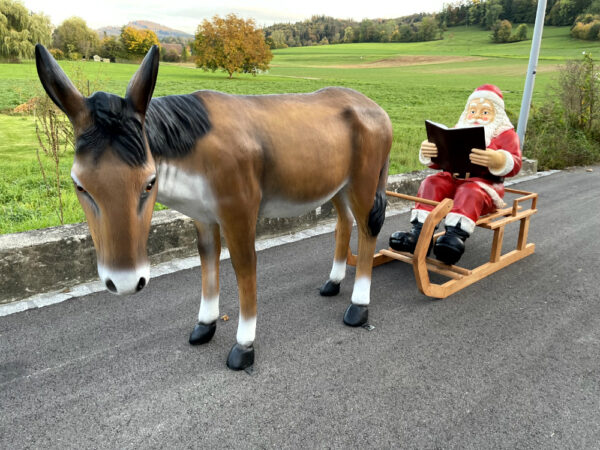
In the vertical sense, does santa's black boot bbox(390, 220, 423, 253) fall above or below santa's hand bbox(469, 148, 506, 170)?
below

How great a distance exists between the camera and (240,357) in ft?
8.05

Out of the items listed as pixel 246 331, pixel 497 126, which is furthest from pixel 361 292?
pixel 497 126

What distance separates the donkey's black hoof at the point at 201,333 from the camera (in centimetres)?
268

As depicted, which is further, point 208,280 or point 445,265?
point 445,265

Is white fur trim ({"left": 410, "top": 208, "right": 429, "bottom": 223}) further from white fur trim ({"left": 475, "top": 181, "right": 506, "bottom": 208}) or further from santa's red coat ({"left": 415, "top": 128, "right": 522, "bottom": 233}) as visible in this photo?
white fur trim ({"left": 475, "top": 181, "right": 506, "bottom": 208})

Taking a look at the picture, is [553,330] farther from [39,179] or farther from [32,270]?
[39,179]

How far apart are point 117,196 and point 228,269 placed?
2.25 m

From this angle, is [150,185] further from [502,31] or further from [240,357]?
[502,31]

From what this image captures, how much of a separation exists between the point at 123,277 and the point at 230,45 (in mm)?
27791

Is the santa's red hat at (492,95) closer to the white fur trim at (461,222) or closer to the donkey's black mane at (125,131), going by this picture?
the white fur trim at (461,222)

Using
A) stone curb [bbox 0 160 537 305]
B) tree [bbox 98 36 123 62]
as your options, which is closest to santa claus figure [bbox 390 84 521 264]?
stone curb [bbox 0 160 537 305]

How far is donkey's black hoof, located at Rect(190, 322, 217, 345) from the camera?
8.78 ft

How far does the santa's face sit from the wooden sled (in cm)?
73

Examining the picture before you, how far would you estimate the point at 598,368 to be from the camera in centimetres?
255
